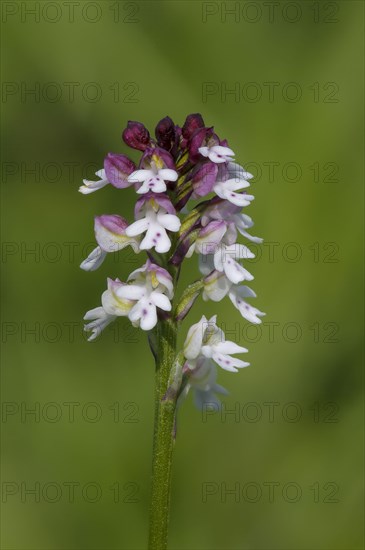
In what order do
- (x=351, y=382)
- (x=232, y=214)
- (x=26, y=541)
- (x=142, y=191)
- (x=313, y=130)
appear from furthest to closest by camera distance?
1. (x=313, y=130)
2. (x=351, y=382)
3. (x=26, y=541)
4. (x=232, y=214)
5. (x=142, y=191)

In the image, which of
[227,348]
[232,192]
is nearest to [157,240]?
[232,192]

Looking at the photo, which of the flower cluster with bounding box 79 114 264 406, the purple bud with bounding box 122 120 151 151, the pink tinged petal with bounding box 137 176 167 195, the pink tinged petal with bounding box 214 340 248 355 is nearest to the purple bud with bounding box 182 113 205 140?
the flower cluster with bounding box 79 114 264 406

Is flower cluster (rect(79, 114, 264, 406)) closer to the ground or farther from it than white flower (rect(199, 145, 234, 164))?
closer to the ground

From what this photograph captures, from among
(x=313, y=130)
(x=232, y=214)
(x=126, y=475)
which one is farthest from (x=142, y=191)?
(x=313, y=130)

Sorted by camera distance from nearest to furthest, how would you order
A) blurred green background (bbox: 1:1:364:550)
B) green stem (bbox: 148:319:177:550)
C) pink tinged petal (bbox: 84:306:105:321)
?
1. green stem (bbox: 148:319:177:550)
2. pink tinged petal (bbox: 84:306:105:321)
3. blurred green background (bbox: 1:1:364:550)

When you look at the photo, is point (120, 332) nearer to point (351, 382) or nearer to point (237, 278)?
point (351, 382)

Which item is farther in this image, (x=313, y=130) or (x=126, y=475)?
(x=313, y=130)

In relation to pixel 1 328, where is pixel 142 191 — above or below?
above

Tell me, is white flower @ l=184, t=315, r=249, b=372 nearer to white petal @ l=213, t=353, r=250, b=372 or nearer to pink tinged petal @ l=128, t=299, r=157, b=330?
white petal @ l=213, t=353, r=250, b=372

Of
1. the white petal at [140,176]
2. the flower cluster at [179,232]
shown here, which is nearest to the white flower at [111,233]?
the flower cluster at [179,232]
